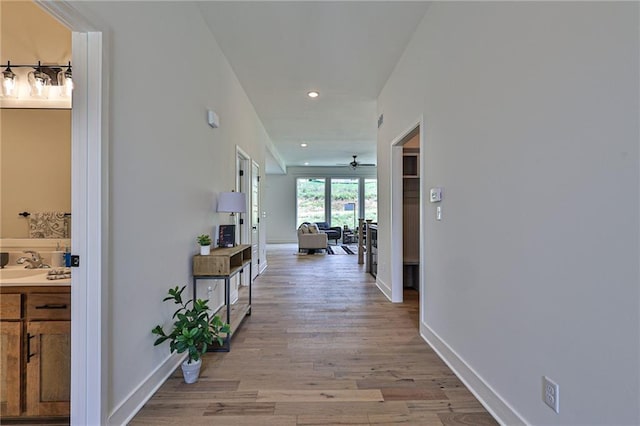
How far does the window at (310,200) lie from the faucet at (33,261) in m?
10.3

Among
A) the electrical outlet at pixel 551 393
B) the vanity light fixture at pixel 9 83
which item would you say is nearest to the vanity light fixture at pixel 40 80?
the vanity light fixture at pixel 9 83

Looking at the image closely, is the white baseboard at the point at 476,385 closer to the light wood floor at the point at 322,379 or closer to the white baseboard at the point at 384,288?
the light wood floor at the point at 322,379

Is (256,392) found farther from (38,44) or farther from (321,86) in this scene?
(321,86)

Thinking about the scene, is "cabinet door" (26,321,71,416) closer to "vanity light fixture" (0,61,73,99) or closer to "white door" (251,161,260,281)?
"vanity light fixture" (0,61,73,99)

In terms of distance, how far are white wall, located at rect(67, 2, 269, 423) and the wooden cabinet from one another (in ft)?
0.88

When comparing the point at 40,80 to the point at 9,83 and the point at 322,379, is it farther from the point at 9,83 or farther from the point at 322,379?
the point at 322,379

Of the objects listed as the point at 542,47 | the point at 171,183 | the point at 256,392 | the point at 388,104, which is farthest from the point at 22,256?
the point at 388,104

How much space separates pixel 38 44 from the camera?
1.98 meters

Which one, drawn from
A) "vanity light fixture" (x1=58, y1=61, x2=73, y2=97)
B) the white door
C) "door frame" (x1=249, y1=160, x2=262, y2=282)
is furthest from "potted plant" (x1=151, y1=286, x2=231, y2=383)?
the white door

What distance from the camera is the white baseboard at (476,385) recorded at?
1.60 m

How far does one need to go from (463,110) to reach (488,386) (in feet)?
5.75

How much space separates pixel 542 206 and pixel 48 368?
101 inches

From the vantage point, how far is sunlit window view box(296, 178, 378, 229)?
1225 centimetres

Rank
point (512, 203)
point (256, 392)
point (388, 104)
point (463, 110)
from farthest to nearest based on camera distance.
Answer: point (388, 104) < point (463, 110) < point (256, 392) < point (512, 203)
